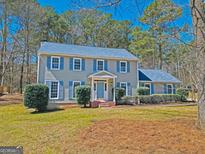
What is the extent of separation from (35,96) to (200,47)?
11.6 metres

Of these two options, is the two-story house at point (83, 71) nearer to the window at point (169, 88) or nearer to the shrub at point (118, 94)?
the shrub at point (118, 94)

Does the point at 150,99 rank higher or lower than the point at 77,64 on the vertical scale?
lower

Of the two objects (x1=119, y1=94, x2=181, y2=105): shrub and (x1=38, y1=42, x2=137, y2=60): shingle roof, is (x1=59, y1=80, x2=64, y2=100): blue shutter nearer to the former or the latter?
(x1=38, y1=42, x2=137, y2=60): shingle roof

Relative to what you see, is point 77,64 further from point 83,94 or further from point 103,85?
point 83,94

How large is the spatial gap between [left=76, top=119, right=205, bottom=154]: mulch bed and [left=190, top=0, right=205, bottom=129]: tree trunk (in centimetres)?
64

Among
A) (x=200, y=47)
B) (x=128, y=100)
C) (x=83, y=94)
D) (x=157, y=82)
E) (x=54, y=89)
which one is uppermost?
(x=200, y=47)

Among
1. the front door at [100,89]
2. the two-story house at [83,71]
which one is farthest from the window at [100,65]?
the front door at [100,89]

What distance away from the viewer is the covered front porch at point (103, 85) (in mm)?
22734

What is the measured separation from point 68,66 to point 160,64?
21.5 metres

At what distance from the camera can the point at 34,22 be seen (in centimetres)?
3322

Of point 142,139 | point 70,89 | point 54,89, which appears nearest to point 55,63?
point 54,89

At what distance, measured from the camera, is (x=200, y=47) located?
24.4ft

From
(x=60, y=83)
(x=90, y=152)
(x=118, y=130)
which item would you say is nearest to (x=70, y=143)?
(x=90, y=152)

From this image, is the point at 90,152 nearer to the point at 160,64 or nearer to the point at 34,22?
the point at 34,22
